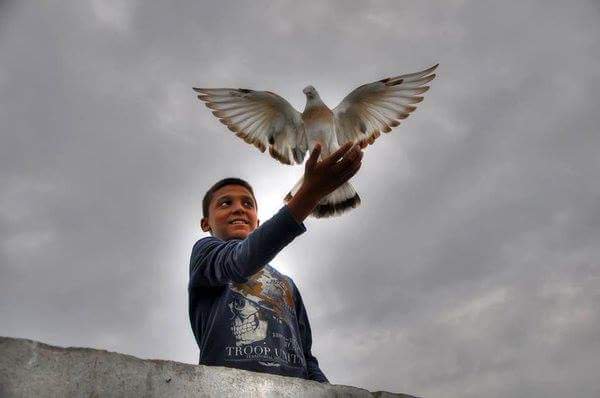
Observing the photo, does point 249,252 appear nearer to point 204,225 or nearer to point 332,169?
point 332,169

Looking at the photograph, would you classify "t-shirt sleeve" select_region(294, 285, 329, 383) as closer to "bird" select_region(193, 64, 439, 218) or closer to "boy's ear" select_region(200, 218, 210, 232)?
"boy's ear" select_region(200, 218, 210, 232)

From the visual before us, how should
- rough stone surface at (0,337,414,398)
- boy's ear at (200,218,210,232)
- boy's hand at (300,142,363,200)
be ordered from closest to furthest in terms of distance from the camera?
rough stone surface at (0,337,414,398) < boy's hand at (300,142,363,200) < boy's ear at (200,218,210,232)

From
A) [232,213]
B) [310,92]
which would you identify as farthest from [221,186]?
[310,92]

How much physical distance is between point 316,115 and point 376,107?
723mm

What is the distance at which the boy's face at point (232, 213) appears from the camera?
3691 millimetres

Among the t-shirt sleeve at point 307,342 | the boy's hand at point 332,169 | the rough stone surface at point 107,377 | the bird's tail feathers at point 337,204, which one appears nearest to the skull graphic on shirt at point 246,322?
the t-shirt sleeve at point 307,342

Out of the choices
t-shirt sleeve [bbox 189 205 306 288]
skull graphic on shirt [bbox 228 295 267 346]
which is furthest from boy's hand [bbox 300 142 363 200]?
skull graphic on shirt [bbox 228 295 267 346]

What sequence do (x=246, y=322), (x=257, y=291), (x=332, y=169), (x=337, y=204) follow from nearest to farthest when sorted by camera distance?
1. (x=332, y=169)
2. (x=246, y=322)
3. (x=257, y=291)
4. (x=337, y=204)

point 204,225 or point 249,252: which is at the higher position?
point 204,225

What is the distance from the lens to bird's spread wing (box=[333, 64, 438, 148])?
500 centimetres

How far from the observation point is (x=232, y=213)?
3.74 meters

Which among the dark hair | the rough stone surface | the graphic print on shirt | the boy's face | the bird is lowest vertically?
the rough stone surface

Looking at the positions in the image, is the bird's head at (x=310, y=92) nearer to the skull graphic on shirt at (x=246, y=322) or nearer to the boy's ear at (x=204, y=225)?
the boy's ear at (x=204, y=225)

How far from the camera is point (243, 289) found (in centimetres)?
326
